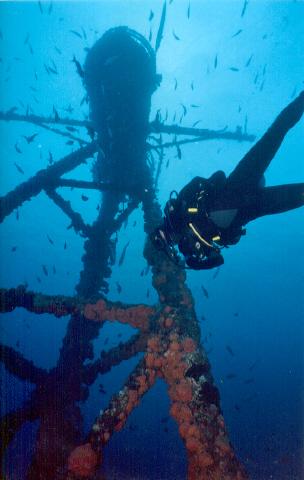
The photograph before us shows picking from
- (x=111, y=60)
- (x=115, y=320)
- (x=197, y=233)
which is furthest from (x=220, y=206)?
(x=111, y=60)

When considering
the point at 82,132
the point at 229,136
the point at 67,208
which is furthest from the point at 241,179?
the point at 82,132

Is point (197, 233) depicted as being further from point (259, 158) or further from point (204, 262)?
point (259, 158)

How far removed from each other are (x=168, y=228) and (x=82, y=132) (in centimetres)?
5707

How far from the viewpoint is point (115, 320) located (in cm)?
572

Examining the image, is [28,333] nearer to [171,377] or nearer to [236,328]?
[236,328]

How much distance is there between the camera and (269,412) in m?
33.1

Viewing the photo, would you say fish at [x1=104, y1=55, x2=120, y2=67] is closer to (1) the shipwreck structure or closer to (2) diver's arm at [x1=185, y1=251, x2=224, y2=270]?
(1) the shipwreck structure

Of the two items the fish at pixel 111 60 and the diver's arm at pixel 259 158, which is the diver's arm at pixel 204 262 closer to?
the diver's arm at pixel 259 158

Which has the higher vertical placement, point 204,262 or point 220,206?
point 220,206

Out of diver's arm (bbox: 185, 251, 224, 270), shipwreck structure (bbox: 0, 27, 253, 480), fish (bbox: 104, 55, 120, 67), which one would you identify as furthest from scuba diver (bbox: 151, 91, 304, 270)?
fish (bbox: 104, 55, 120, 67)

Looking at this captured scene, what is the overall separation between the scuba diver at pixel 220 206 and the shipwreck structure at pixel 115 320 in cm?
105

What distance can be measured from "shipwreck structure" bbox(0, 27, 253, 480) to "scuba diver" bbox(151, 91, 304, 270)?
3.44 ft

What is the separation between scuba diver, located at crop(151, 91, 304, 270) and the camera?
4.48 meters

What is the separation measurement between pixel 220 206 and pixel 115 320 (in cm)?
258
